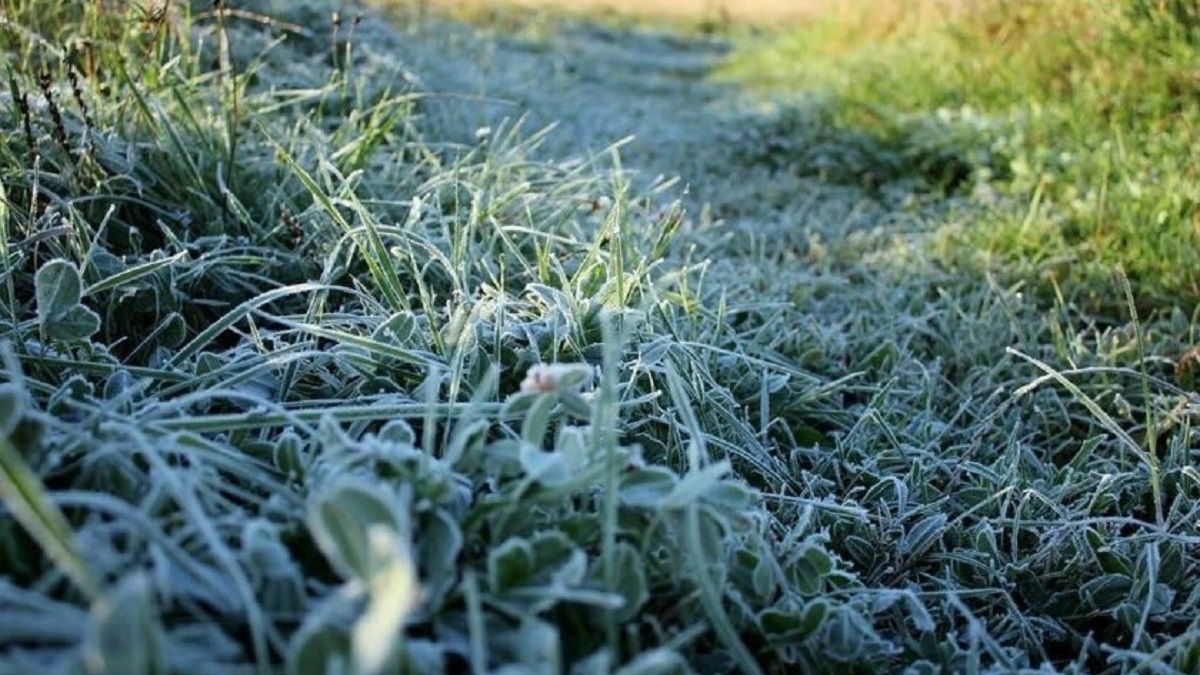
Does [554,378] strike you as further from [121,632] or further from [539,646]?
[121,632]

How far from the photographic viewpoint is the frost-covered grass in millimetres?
648

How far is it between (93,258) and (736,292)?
46.4 inches

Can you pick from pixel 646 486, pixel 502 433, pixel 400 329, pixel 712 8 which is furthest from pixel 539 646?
pixel 712 8

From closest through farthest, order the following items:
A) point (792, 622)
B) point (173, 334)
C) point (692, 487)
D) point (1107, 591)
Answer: point (692, 487) → point (792, 622) → point (1107, 591) → point (173, 334)

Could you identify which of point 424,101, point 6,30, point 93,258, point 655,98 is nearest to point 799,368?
point 93,258

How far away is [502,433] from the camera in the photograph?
1047 millimetres

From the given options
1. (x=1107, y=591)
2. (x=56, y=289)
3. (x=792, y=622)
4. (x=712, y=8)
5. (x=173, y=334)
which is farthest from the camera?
(x=712, y=8)

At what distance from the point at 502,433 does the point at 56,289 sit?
0.48m

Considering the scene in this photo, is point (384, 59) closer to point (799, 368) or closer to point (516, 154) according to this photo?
point (516, 154)

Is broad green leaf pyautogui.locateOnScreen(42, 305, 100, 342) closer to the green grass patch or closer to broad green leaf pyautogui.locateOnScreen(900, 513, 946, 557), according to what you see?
broad green leaf pyautogui.locateOnScreen(900, 513, 946, 557)

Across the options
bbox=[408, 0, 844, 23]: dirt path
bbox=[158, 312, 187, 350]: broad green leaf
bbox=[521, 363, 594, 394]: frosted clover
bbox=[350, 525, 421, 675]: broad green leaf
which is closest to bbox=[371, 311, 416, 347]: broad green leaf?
bbox=[158, 312, 187, 350]: broad green leaf

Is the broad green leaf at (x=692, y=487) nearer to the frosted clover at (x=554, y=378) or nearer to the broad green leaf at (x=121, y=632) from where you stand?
the frosted clover at (x=554, y=378)

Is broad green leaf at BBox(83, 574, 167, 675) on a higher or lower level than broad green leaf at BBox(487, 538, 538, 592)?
higher

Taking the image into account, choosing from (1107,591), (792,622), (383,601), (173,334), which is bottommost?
(1107,591)
